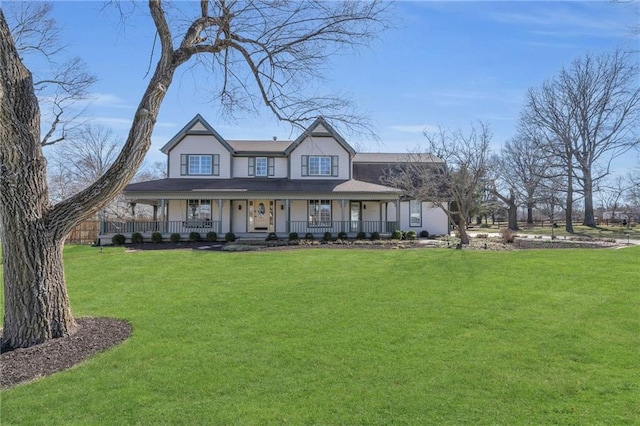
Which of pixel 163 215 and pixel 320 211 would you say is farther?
pixel 320 211

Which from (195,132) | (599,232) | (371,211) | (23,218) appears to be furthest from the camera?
(599,232)

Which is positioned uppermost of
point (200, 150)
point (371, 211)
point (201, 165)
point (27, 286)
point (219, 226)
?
point (200, 150)

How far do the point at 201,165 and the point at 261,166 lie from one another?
12.9 feet

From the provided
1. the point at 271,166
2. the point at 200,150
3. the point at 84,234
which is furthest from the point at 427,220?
the point at 84,234

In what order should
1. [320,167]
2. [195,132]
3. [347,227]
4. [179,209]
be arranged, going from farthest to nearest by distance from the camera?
[320,167] → [195,132] → [179,209] → [347,227]

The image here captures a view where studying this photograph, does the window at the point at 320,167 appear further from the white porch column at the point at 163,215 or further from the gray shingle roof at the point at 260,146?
the white porch column at the point at 163,215

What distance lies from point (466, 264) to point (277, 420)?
397 inches

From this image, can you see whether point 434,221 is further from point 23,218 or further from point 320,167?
point 23,218

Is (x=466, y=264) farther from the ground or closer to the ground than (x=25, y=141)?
closer to the ground

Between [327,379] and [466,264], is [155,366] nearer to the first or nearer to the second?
[327,379]

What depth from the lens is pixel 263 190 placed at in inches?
885

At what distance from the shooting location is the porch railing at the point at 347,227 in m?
23.9

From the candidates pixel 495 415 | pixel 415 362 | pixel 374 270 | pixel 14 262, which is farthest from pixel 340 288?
pixel 14 262

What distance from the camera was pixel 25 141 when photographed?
5.21 meters
